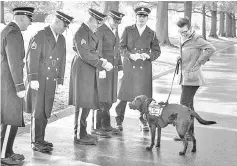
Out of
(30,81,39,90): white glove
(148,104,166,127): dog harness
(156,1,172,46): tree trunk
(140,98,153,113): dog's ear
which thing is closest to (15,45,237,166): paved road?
(148,104,166,127): dog harness

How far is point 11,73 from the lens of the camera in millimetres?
6312

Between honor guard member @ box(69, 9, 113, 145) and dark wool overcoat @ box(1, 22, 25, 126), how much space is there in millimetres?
1418

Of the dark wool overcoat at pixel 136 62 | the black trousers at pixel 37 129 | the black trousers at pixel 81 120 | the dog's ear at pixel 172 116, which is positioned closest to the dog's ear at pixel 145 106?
the dog's ear at pixel 172 116

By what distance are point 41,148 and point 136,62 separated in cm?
257

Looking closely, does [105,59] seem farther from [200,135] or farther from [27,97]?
[200,135]

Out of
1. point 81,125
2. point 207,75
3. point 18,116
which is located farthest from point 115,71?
point 207,75

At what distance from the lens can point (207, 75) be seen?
18.9 meters

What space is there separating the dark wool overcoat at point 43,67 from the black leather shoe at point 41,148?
398 mm

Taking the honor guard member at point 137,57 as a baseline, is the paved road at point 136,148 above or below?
below

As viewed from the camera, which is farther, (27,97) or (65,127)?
(65,127)

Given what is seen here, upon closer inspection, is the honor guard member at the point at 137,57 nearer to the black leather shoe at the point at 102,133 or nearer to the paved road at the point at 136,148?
the black leather shoe at the point at 102,133

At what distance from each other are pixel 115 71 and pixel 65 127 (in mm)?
1392

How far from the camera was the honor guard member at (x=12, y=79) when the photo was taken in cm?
626

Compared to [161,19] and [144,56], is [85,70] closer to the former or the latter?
[144,56]
